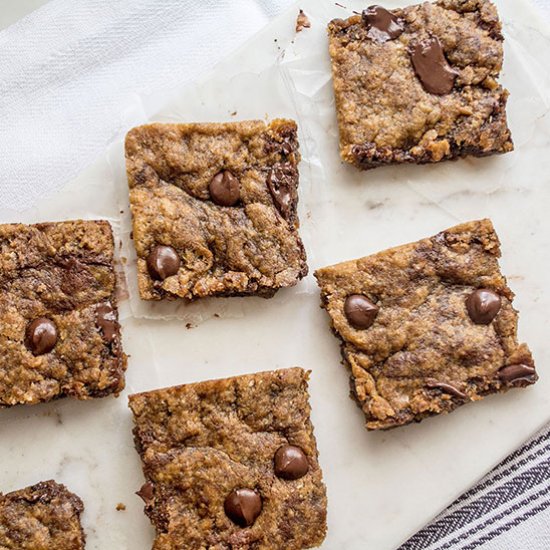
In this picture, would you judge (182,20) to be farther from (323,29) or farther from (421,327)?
(421,327)

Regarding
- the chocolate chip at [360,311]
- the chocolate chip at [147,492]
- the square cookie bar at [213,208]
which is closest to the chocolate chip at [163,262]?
the square cookie bar at [213,208]

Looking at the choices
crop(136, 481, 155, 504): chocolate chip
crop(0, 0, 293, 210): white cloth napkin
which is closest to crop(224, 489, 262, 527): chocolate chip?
crop(136, 481, 155, 504): chocolate chip

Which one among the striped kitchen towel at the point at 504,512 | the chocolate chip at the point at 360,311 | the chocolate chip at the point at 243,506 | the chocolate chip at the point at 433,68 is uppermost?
the chocolate chip at the point at 433,68

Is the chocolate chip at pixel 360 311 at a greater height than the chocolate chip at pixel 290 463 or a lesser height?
greater

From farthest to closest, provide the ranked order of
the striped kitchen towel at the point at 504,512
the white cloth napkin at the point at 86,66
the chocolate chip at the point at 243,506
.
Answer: the white cloth napkin at the point at 86,66 < the striped kitchen towel at the point at 504,512 < the chocolate chip at the point at 243,506

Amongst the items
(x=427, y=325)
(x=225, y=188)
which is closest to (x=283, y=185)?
(x=225, y=188)

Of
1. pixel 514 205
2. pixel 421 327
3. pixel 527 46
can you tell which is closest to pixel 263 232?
pixel 421 327

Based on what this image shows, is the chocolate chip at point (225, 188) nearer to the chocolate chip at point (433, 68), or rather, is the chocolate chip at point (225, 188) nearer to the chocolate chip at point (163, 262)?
the chocolate chip at point (163, 262)
